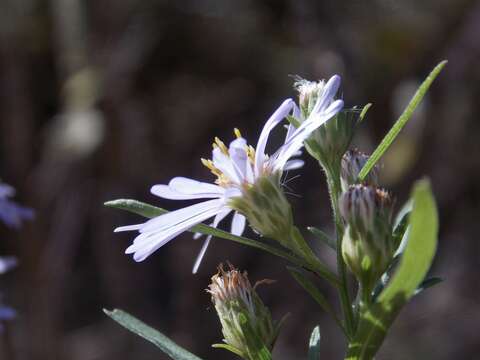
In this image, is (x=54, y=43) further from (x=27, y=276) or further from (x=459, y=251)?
(x=459, y=251)

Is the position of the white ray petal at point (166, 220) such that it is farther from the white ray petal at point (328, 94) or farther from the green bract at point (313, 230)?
the white ray petal at point (328, 94)

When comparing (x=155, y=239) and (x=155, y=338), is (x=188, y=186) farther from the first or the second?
(x=155, y=338)

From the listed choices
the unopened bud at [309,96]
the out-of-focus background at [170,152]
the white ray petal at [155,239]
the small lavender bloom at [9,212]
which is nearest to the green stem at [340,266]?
the unopened bud at [309,96]

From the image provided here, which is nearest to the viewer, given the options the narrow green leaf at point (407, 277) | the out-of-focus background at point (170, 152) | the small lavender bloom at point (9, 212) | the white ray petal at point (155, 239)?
the narrow green leaf at point (407, 277)

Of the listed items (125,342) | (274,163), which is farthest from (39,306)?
(274,163)

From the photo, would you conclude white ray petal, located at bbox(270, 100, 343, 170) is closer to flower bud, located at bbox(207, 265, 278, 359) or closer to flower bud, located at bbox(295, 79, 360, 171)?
flower bud, located at bbox(295, 79, 360, 171)

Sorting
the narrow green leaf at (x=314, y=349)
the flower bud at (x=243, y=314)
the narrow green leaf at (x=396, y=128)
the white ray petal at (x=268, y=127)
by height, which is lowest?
the narrow green leaf at (x=314, y=349)

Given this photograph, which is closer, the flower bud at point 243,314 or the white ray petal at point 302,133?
the white ray petal at point 302,133

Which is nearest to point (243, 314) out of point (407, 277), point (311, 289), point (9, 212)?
point (311, 289)
